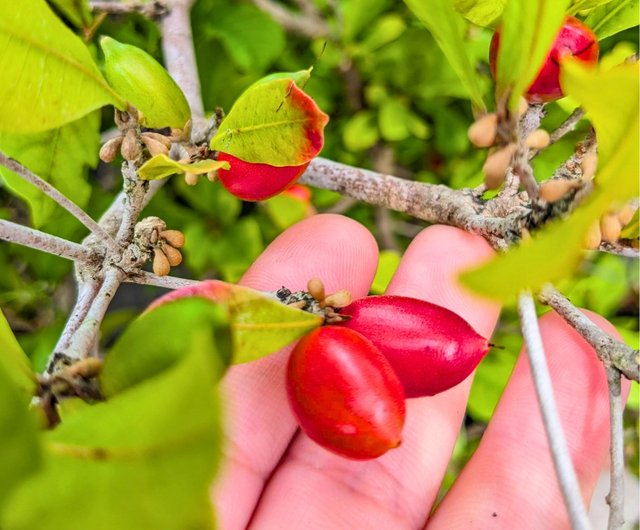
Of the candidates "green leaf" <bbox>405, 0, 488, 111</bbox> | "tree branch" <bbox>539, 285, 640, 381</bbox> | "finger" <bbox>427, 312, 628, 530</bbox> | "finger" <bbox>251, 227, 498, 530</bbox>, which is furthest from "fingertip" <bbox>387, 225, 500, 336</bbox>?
"green leaf" <bbox>405, 0, 488, 111</bbox>

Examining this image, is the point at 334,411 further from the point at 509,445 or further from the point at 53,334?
the point at 53,334

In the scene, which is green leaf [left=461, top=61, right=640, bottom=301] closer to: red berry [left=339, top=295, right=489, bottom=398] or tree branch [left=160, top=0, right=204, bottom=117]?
red berry [left=339, top=295, right=489, bottom=398]

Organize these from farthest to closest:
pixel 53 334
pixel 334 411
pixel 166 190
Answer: pixel 166 190 < pixel 53 334 < pixel 334 411

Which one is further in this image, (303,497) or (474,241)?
(474,241)

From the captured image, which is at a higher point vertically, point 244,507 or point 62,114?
point 62,114

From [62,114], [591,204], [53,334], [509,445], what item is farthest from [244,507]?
[591,204]

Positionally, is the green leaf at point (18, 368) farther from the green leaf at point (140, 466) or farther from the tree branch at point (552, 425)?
the tree branch at point (552, 425)

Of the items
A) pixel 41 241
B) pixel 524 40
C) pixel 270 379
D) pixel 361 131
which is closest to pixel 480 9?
pixel 524 40
